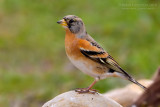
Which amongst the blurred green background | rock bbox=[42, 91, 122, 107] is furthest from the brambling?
the blurred green background

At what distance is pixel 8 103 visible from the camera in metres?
8.85

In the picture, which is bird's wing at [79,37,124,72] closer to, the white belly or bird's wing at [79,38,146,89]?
bird's wing at [79,38,146,89]

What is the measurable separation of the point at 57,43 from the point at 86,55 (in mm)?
5204

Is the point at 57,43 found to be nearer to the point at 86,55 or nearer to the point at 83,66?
A: the point at 86,55

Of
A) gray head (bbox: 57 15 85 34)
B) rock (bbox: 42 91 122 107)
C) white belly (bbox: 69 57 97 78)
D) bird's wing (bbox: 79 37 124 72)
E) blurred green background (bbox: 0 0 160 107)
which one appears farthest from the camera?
blurred green background (bbox: 0 0 160 107)

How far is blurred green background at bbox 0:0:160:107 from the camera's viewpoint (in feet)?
31.5

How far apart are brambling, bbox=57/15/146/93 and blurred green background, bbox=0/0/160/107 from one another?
9.01 feet

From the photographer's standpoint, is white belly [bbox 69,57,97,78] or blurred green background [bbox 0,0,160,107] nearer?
white belly [bbox 69,57,97,78]

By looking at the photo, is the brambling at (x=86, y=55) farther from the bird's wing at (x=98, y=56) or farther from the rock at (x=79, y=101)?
the rock at (x=79, y=101)

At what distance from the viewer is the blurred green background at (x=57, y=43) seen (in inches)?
378

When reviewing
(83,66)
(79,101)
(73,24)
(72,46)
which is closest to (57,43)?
(73,24)

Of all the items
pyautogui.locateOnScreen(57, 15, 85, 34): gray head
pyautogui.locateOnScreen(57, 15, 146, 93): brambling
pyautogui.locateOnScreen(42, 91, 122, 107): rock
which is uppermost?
pyautogui.locateOnScreen(57, 15, 85, 34): gray head

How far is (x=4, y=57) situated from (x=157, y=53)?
10.8 ft

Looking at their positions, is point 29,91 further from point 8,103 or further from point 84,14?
point 84,14
